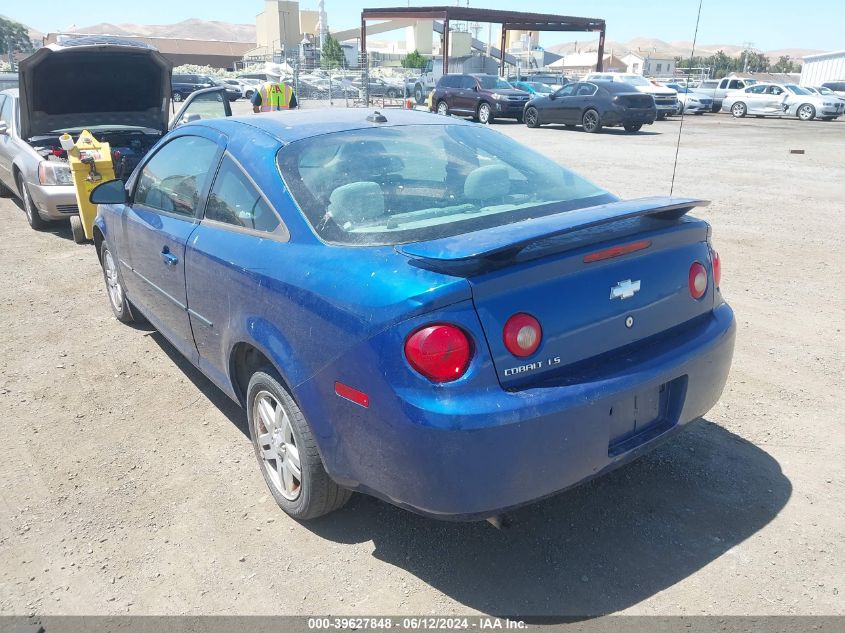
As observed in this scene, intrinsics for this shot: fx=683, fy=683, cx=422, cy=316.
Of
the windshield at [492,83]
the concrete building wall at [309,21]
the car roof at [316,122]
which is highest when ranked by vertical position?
the concrete building wall at [309,21]

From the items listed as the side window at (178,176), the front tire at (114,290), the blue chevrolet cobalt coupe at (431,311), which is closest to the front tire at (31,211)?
the front tire at (114,290)

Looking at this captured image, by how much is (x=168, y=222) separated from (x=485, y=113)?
71.7 ft

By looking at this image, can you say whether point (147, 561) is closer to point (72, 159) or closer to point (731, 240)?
point (72, 159)

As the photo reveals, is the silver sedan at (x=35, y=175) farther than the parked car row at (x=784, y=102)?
No

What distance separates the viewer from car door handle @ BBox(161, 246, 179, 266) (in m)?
3.56

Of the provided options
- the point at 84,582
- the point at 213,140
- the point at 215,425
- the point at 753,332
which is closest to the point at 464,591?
the point at 84,582

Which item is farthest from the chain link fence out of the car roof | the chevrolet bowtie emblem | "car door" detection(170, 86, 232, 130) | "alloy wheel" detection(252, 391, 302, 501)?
the chevrolet bowtie emblem

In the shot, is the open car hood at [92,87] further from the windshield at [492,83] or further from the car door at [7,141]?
the windshield at [492,83]

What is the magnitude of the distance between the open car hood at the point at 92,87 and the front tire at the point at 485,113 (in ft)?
52.9

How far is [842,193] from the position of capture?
1043cm

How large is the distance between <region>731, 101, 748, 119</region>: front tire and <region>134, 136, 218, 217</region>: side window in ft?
99.7

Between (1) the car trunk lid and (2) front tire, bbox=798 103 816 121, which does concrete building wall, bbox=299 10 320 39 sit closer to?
(2) front tire, bbox=798 103 816 121

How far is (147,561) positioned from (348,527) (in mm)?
818

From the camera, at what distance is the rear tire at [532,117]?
22472 mm
